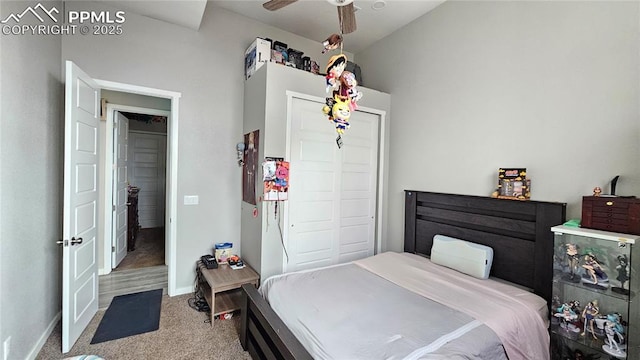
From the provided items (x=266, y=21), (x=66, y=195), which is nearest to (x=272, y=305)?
(x=66, y=195)

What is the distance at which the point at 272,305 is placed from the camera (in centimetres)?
192

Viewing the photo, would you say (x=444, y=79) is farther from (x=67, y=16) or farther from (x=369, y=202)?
(x=67, y=16)

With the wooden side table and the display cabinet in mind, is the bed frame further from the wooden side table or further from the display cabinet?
the wooden side table

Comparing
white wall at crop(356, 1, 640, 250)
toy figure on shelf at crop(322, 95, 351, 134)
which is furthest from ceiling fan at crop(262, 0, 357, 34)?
white wall at crop(356, 1, 640, 250)

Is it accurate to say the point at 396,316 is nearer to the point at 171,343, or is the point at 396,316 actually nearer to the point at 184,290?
the point at 171,343

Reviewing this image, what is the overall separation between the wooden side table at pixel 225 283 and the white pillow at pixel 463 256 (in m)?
1.79

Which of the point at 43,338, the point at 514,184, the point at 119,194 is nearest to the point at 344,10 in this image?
the point at 514,184

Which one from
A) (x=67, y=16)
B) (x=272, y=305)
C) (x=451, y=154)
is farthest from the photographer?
(x=451, y=154)

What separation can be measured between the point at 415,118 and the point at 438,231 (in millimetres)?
1298

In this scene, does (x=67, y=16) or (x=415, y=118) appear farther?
(x=415, y=118)

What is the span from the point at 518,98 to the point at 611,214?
1.09m

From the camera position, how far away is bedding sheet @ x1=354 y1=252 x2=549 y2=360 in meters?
1.62

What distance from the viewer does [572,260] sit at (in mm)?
1785

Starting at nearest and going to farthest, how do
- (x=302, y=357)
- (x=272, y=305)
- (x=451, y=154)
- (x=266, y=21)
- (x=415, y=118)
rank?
(x=302, y=357) → (x=272, y=305) → (x=451, y=154) → (x=415, y=118) → (x=266, y=21)
